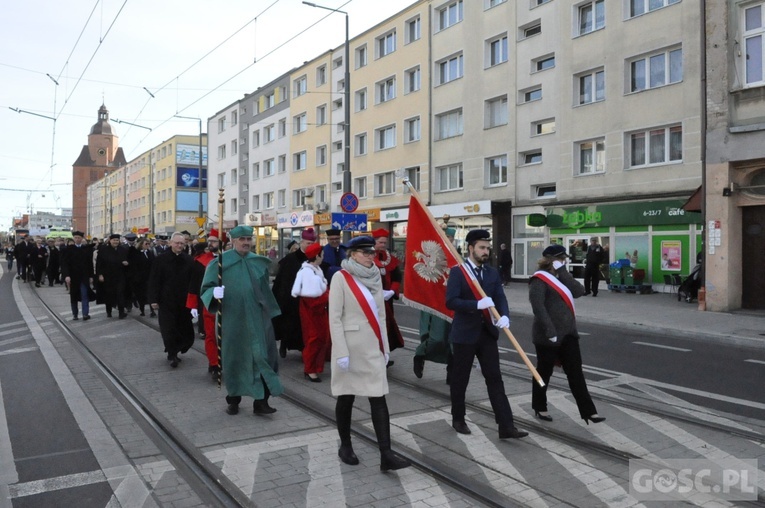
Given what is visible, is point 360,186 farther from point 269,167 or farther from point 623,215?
point 623,215

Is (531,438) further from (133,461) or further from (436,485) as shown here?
(133,461)

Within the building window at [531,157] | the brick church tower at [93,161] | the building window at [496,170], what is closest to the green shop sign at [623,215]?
the building window at [531,157]

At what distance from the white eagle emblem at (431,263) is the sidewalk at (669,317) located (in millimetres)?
7630

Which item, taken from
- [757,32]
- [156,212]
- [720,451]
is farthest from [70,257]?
[156,212]

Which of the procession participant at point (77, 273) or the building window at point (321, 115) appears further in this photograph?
the building window at point (321, 115)

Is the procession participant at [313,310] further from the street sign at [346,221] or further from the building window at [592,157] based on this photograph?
the building window at [592,157]

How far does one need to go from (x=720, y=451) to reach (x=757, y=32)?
1418cm

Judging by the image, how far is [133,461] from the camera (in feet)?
16.8

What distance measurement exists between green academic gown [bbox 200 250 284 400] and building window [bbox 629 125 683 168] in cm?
1868

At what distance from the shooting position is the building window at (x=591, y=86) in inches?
961

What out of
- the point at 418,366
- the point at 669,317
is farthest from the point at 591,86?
the point at 418,366

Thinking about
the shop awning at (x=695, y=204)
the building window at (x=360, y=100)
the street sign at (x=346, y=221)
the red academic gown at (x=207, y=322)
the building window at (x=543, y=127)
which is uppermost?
the building window at (x=360, y=100)

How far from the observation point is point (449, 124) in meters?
32.4

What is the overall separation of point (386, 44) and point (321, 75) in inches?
333
